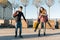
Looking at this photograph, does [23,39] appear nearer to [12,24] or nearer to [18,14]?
[18,14]

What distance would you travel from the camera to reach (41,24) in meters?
14.8

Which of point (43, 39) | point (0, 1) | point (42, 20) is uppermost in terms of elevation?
point (0, 1)

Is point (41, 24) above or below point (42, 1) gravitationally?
below

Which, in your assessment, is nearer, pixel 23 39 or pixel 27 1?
pixel 23 39

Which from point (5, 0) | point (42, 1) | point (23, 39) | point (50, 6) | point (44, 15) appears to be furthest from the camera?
point (42, 1)

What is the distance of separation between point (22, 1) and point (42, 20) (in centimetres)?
3522

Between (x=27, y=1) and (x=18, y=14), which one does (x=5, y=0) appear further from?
(x=18, y=14)

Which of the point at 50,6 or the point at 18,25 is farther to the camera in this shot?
the point at 50,6

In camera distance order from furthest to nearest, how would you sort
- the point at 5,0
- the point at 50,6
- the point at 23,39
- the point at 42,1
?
the point at 42,1 → the point at 50,6 → the point at 5,0 → the point at 23,39

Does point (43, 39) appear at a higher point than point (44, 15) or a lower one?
lower

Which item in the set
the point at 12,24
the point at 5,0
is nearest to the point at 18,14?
the point at 12,24

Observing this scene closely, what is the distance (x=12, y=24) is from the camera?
102ft

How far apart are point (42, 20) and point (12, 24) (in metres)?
16.6

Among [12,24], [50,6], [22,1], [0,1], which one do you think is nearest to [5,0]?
[0,1]
